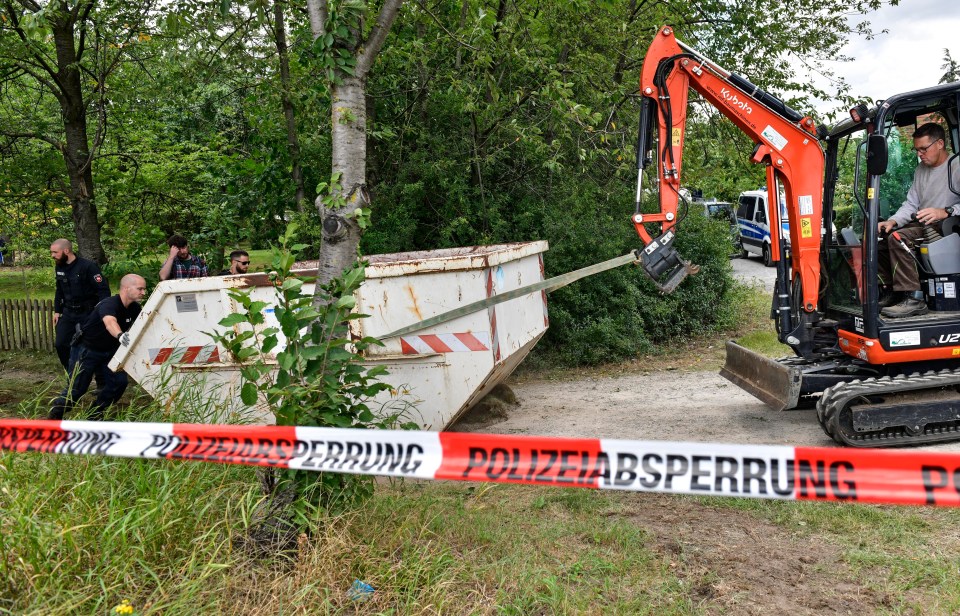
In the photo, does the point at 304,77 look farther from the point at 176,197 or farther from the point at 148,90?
the point at 176,197

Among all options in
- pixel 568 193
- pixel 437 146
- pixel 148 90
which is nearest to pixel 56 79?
pixel 148 90

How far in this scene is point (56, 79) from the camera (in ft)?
31.8

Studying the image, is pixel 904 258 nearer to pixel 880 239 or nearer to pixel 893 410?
pixel 880 239

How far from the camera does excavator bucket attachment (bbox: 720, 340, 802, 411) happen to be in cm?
652

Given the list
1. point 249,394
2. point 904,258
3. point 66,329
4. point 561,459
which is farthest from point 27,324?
point 904,258

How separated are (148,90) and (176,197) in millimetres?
2140

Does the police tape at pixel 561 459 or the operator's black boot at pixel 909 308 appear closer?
the police tape at pixel 561 459

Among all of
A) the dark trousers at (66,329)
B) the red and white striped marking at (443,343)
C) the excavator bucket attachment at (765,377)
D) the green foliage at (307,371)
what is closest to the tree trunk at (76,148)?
the dark trousers at (66,329)

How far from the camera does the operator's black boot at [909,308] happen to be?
21.0 feet

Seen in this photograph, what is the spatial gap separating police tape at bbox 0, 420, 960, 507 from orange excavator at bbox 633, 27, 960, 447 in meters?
3.49

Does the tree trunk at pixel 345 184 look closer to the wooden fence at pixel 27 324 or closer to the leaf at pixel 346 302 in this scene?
the leaf at pixel 346 302

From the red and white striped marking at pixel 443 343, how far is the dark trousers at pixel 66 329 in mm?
3935

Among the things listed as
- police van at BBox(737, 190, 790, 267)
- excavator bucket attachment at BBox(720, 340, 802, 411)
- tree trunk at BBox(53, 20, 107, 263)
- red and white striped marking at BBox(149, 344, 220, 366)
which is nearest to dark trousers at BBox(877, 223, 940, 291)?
excavator bucket attachment at BBox(720, 340, 802, 411)

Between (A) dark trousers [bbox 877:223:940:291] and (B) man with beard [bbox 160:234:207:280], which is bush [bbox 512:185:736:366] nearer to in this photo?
(A) dark trousers [bbox 877:223:940:291]
